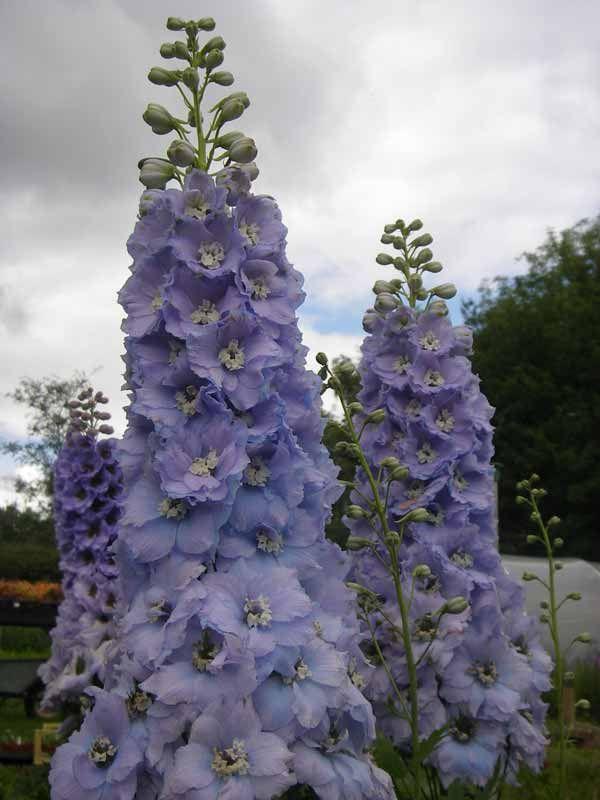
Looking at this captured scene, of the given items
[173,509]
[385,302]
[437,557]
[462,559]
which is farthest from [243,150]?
[462,559]

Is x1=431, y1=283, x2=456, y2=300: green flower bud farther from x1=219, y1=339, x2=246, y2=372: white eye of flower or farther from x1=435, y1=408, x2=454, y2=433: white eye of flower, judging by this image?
x1=219, y1=339, x2=246, y2=372: white eye of flower

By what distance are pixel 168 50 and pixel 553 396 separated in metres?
25.5

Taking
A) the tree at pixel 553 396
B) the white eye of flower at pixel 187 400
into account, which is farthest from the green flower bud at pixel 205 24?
the tree at pixel 553 396

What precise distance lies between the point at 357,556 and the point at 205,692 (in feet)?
6.58

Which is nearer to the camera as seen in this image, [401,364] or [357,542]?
[357,542]

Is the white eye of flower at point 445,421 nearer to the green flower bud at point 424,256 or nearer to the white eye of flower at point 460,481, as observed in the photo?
the white eye of flower at point 460,481

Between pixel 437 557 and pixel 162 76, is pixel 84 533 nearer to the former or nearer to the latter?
pixel 437 557

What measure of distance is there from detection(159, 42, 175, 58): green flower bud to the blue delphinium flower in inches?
67.0

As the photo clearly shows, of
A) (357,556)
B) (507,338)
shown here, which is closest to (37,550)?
(507,338)

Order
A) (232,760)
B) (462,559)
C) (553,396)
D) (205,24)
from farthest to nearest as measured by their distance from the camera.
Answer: (553,396) → (462,559) → (205,24) → (232,760)

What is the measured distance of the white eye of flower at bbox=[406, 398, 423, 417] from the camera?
4.40 m

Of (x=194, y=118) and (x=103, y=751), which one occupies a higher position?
(x=194, y=118)

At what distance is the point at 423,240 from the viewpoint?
4.75 metres

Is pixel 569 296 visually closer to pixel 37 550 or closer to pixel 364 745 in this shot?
pixel 37 550
